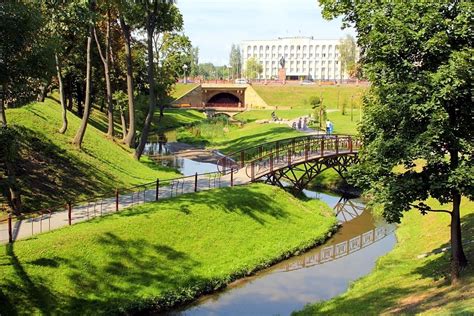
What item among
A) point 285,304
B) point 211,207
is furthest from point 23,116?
point 285,304

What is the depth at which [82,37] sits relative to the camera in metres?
42.3

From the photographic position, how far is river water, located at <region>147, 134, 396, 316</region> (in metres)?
19.3

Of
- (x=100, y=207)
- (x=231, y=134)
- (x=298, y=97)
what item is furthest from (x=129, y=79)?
(x=298, y=97)

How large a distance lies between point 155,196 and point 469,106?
52.3ft

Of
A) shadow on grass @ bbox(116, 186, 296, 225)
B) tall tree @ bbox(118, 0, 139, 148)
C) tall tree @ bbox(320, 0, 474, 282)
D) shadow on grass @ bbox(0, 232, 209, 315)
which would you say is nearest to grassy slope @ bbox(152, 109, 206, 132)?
tall tree @ bbox(118, 0, 139, 148)

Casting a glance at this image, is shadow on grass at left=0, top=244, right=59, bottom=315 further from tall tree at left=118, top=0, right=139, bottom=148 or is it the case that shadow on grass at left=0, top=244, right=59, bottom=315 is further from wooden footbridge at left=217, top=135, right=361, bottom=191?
tall tree at left=118, top=0, right=139, bottom=148

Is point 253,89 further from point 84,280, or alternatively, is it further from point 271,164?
point 84,280

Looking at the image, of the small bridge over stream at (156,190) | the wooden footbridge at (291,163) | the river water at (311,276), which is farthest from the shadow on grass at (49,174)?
the river water at (311,276)

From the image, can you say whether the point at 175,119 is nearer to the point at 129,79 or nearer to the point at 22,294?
the point at 129,79

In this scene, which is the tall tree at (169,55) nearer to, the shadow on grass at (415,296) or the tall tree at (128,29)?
the tall tree at (128,29)

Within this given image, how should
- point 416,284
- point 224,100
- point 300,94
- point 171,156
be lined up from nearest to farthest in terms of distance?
point 416,284 < point 171,156 < point 300,94 < point 224,100

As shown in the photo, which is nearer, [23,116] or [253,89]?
[23,116]

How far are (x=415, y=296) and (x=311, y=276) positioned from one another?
7.60 meters

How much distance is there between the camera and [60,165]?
2722cm
